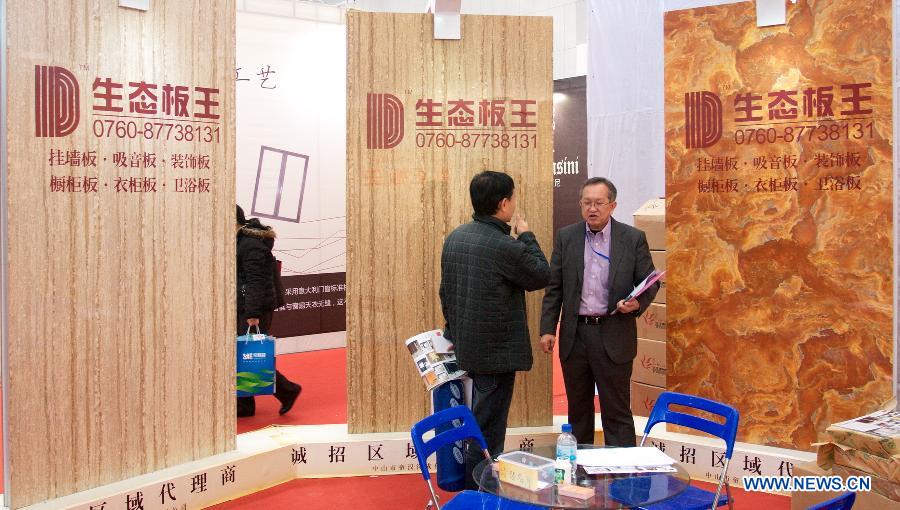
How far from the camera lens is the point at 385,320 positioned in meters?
4.88

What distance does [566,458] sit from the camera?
286 centimetres

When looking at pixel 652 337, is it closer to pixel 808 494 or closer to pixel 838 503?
pixel 808 494

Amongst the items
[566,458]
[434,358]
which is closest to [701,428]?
[566,458]

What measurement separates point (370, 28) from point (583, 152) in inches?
218

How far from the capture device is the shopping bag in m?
5.32

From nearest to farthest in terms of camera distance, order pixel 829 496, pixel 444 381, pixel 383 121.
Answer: pixel 829 496
pixel 444 381
pixel 383 121

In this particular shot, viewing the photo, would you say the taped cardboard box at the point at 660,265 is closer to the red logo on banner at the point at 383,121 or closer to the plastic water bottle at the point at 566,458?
the red logo on banner at the point at 383,121

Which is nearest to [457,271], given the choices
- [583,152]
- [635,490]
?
[635,490]

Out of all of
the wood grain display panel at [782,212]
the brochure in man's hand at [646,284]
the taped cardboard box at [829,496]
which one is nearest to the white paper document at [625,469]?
the taped cardboard box at [829,496]

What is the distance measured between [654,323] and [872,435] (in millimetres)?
2104

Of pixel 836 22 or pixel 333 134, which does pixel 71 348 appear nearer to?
pixel 836 22

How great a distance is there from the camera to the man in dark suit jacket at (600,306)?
13.9ft

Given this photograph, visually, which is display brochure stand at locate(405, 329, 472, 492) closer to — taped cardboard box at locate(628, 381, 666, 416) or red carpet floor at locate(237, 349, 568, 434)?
taped cardboard box at locate(628, 381, 666, 416)

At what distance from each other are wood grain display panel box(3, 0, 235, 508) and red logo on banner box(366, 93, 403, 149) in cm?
80
